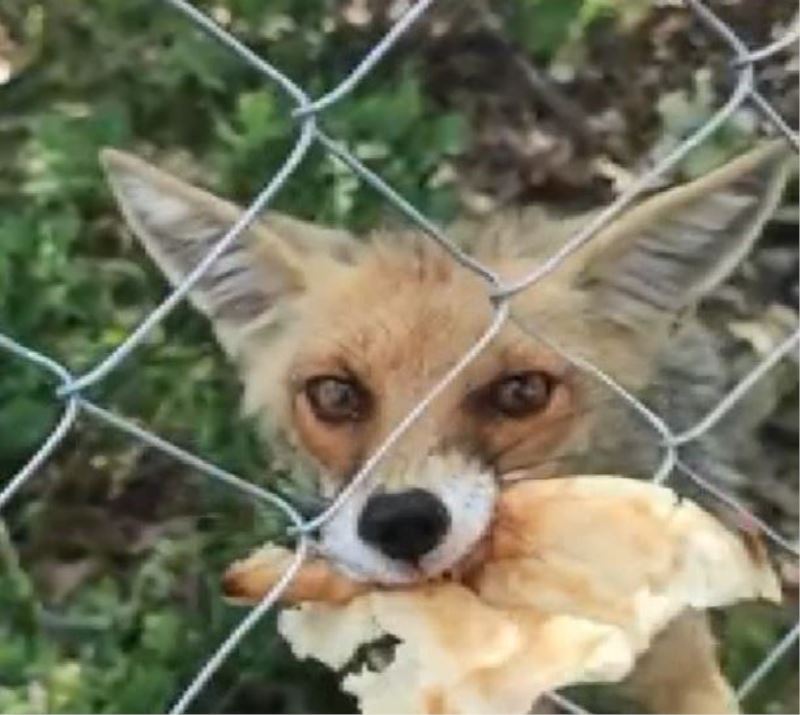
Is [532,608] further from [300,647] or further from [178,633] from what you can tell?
[178,633]

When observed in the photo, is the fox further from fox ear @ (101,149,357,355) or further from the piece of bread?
the piece of bread

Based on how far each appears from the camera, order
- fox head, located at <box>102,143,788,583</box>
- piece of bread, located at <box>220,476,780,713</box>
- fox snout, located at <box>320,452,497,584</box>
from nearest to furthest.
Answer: piece of bread, located at <box>220,476,780,713</box> < fox snout, located at <box>320,452,497,584</box> < fox head, located at <box>102,143,788,583</box>

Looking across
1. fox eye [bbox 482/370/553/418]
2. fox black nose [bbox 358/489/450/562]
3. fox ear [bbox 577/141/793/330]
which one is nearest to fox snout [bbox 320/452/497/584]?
fox black nose [bbox 358/489/450/562]

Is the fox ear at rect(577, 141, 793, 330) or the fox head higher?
the fox ear at rect(577, 141, 793, 330)

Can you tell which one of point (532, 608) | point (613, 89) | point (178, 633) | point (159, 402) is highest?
point (613, 89)

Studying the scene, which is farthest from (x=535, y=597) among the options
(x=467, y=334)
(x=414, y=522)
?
(x=467, y=334)

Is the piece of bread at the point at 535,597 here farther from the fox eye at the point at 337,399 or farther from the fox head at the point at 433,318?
the fox eye at the point at 337,399

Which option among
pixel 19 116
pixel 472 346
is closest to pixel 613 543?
pixel 472 346

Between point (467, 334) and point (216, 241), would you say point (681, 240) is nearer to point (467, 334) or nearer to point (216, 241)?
point (467, 334)
